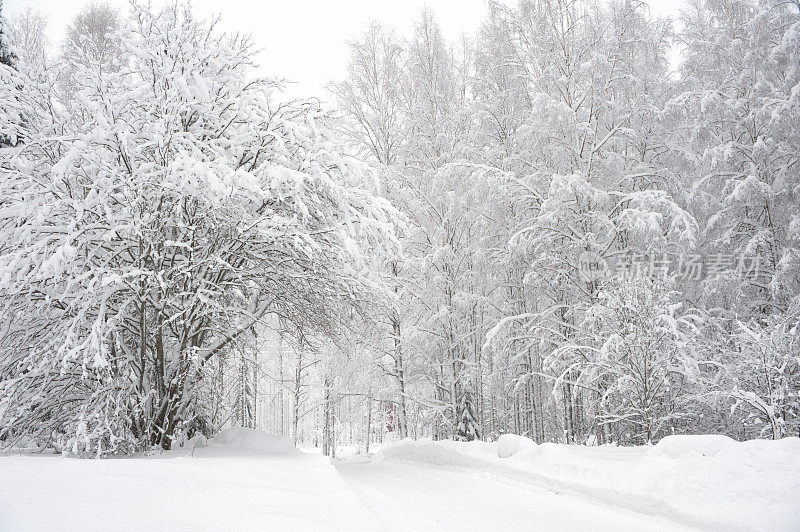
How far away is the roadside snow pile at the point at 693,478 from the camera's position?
13.8 feet

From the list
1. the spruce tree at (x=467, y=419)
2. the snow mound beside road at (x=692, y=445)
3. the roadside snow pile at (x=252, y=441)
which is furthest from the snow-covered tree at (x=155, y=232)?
the spruce tree at (x=467, y=419)

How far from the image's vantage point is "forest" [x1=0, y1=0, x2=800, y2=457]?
21.5ft

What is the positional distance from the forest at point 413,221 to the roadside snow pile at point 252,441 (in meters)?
0.81

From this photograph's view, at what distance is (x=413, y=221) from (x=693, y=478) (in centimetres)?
1071

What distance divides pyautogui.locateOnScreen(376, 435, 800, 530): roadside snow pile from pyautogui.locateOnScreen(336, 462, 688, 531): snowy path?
230mm

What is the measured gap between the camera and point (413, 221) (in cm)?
1473

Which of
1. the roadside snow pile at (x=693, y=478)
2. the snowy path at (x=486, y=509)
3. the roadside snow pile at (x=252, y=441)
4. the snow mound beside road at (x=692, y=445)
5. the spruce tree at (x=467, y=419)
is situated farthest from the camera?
the spruce tree at (x=467, y=419)

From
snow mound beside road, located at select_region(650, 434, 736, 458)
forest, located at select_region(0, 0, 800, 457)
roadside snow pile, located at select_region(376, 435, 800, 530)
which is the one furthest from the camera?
forest, located at select_region(0, 0, 800, 457)

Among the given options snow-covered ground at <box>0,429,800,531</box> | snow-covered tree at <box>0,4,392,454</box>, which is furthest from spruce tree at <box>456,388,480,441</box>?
snow-covered tree at <box>0,4,392,454</box>

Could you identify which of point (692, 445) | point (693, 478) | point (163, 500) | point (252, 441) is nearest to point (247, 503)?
point (163, 500)

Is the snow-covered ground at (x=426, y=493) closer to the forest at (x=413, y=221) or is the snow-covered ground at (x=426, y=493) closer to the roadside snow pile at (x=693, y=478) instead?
the roadside snow pile at (x=693, y=478)

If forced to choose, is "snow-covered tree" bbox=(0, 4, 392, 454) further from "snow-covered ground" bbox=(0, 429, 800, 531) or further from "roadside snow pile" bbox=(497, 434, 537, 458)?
"roadside snow pile" bbox=(497, 434, 537, 458)

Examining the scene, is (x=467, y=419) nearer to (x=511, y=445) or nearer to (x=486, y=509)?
(x=511, y=445)

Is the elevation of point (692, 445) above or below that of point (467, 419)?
above
